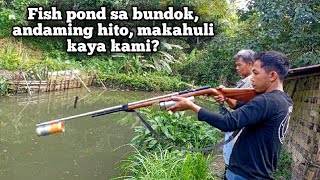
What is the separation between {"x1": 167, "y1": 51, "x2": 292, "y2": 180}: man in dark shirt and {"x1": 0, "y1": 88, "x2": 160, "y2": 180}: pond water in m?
3.44

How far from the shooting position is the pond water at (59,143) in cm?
524

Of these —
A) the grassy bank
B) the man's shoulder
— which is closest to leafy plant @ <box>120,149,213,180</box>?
the man's shoulder

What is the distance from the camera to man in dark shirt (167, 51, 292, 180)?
1.78 meters

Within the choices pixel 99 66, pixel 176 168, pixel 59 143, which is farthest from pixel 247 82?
pixel 99 66

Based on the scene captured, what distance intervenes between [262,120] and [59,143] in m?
5.30

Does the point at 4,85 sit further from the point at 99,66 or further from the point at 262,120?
the point at 262,120

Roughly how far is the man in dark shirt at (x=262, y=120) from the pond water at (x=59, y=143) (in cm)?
344

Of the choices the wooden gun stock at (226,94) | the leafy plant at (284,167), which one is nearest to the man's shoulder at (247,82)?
the wooden gun stock at (226,94)

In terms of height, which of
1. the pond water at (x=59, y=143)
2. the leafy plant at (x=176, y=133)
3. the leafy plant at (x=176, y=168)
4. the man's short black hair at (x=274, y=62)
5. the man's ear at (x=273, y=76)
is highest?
the man's short black hair at (x=274, y=62)

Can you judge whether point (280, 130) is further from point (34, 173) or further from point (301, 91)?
point (34, 173)

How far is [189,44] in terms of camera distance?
782 inches

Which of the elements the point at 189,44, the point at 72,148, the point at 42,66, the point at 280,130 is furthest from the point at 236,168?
the point at 189,44

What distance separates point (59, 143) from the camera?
6.54 meters

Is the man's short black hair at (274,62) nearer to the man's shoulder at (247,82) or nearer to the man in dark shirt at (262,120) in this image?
the man in dark shirt at (262,120)
